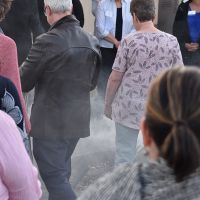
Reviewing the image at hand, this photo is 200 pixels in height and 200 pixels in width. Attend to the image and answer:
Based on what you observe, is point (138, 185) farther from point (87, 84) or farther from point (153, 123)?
point (87, 84)

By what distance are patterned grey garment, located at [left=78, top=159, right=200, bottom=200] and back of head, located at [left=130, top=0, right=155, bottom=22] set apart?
2393 mm

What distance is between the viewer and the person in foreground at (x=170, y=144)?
1.57m

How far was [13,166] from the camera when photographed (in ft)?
7.62

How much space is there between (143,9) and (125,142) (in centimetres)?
103

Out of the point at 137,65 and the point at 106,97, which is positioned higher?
the point at 137,65

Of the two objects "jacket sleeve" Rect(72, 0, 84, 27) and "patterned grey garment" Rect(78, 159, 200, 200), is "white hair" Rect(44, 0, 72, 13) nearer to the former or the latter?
"jacket sleeve" Rect(72, 0, 84, 27)

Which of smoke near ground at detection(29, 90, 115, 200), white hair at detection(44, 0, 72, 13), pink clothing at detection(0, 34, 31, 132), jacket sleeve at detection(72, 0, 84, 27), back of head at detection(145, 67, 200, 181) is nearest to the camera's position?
back of head at detection(145, 67, 200, 181)

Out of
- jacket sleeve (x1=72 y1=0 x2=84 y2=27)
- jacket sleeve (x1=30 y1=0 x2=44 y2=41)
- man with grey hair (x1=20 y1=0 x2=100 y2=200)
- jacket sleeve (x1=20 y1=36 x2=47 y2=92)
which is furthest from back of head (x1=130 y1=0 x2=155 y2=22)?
jacket sleeve (x1=30 y1=0 x2=44 y2=41)

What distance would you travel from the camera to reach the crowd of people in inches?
63.4

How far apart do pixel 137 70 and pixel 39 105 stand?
751mm

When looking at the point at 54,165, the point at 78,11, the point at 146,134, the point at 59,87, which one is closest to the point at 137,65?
the point at 59,87

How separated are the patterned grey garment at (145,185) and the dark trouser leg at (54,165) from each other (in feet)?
6.59

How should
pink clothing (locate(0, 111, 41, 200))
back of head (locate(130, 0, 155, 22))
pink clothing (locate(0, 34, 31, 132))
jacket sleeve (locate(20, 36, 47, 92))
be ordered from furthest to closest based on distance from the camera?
back of head (locate(130, 0, 155, 22)), jacket sleeve (locate(20, 36, 47, 92)), pink clothing (locate(0, 34, 31, 132)), pink clothing (locate(0, 111, 41, 200))

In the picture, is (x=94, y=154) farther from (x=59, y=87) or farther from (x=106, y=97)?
(x=59, y=87)
